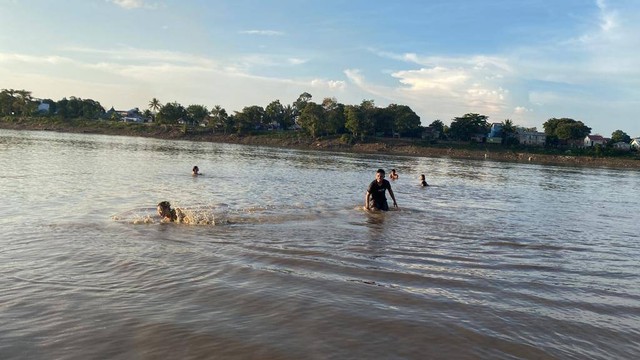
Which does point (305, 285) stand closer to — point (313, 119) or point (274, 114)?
point (313, 119)

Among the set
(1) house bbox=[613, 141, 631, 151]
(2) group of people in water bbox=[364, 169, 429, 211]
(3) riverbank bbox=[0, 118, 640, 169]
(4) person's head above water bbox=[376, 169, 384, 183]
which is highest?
(1) house bbox=[613, 141, 631, 151]

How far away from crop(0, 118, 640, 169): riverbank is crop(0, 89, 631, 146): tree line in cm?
410

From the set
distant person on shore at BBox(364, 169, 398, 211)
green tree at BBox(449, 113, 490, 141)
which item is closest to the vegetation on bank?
green tree at BBox(449, 113, 490, 141)

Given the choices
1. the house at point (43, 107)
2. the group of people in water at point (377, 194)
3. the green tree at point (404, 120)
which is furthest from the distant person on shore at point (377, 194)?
the house at point (43, 107)

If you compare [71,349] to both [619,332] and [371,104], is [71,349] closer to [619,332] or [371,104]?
[619,332]

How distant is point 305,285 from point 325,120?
118116 mm

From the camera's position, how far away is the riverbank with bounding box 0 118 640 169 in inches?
4304

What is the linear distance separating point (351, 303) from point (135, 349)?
11.1 ft

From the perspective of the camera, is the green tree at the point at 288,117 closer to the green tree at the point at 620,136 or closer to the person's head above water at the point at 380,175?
the green tree at the point at 620,136

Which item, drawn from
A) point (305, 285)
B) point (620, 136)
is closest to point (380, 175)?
point (305, 285)

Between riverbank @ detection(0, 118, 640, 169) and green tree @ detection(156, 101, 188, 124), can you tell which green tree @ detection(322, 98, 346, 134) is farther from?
green tree @ detection(156, 101, 188, 124)

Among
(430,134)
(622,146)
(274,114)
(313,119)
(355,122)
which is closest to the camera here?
(355,122)

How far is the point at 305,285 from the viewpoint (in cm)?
880

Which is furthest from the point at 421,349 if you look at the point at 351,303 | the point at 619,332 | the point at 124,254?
the point at 124,254
